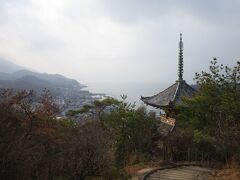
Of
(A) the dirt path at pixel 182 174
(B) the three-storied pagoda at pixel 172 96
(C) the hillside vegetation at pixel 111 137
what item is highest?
(B) the three-storied pagoda at pixel 172 96

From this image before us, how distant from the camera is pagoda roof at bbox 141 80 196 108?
1917cm

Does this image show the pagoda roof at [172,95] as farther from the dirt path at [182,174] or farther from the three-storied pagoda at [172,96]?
the dirt path at [182,174]

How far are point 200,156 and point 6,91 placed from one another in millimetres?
10248

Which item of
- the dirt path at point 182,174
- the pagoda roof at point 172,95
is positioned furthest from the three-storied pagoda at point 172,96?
the dirt path at point 182,174

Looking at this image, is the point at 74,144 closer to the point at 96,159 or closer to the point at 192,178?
the point at 96,159

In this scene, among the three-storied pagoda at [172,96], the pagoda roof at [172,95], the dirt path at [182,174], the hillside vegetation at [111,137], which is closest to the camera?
the hillside vegetation at [111,137]

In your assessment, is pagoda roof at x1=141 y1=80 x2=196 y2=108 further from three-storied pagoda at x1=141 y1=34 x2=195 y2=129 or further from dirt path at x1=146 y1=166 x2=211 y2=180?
dirt path at x1=146 y1=166 x2=211 y2=180

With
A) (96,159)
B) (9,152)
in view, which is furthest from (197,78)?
(9,152)

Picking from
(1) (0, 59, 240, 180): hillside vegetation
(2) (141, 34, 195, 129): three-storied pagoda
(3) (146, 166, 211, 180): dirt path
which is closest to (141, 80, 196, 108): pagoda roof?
(2) (141, 34, 195, 129): three-storied pagoda

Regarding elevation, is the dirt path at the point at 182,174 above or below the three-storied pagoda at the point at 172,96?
below

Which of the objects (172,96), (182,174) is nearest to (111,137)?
(182,174)

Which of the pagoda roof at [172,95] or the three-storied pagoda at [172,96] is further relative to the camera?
the pagoda roof at [172,95]

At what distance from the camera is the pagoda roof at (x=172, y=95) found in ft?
62.9

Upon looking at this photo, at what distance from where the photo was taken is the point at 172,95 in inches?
777
